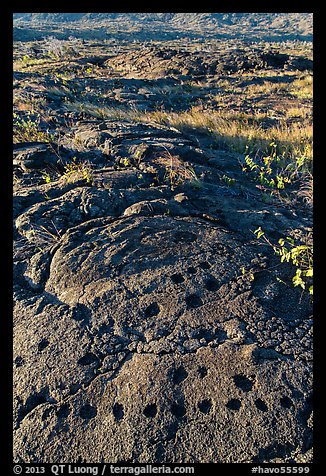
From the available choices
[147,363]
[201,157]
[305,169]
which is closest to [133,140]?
[201,157]

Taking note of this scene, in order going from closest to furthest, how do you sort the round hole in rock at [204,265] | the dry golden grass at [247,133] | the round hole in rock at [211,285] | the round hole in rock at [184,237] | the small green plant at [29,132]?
the round hole in rock at [211,285] < the round hole in rock at [204,265] < the round hole in rock at [184,237] < the small green plant at [29,132] < the dry golden grass at [247,133]

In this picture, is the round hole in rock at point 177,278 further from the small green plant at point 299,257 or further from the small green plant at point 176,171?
the small green plant at point 176,171

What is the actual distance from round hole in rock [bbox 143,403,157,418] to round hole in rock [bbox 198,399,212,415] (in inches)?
11.6

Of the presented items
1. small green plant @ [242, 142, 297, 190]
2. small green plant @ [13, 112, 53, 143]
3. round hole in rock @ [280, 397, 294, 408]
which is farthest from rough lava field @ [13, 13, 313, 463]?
small green plant @ [13, 112, 53, 143]

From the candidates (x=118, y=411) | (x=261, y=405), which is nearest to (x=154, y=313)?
(x=118, y=411)

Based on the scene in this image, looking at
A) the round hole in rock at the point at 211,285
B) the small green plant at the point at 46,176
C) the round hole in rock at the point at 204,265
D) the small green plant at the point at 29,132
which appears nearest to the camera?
the round hole in rock at the point at 211,285

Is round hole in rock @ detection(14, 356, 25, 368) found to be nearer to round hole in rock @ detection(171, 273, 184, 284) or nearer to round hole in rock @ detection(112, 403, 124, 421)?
round hole in rock @ detection(112, 403, 124, 421)

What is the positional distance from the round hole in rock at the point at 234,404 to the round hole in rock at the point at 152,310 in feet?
2.70

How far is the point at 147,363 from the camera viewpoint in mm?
2279

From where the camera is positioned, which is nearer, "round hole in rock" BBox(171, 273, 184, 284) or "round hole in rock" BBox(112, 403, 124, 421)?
"round hole in rock" BBox(112, 403, 124, 421)

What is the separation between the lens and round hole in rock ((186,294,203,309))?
8.46 ft

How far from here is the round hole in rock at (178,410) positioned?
2.07m

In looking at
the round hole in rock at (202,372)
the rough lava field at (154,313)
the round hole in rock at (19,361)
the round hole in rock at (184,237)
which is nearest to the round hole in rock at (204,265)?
the rough lava field at (154,313)
